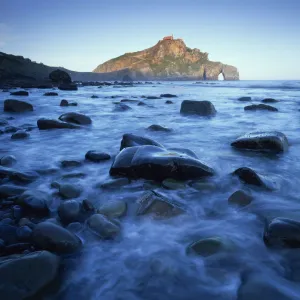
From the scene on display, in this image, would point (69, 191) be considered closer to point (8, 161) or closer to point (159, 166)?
point (159, 166)

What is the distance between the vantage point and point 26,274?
150 cm

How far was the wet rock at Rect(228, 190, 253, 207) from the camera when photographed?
8.69 ft

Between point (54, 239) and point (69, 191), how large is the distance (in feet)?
3.32

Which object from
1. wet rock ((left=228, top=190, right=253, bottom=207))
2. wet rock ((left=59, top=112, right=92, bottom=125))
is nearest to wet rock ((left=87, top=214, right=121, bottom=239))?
wet rock ((left=228, top=190, right=253, bottom=207))

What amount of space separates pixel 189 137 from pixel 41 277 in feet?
16.6

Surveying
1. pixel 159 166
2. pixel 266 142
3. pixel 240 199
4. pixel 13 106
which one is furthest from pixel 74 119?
pixel 240 199

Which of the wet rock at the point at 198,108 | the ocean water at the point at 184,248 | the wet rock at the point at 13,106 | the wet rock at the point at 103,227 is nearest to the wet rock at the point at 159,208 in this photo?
the ocean water at the point at 184,248

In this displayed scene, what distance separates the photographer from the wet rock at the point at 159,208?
7.91 feet

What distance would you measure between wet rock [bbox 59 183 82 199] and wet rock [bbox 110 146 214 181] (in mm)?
668

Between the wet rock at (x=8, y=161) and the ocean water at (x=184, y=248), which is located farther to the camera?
the wet rock at (x=8, y=161)

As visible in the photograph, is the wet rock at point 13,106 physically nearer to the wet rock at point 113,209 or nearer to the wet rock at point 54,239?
the wet rock at point 113,209

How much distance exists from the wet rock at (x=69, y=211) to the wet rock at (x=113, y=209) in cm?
21

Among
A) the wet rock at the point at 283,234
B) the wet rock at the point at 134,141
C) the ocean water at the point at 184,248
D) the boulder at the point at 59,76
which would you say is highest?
the boulder at the point at 59,76

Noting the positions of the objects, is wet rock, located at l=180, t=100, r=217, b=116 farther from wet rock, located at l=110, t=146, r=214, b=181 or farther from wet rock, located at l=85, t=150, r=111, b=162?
wet rock, located at l=110, t=146, r=214, b=181
